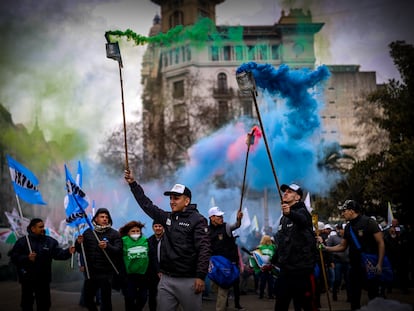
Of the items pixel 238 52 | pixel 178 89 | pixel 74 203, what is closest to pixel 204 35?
pixel 238 52

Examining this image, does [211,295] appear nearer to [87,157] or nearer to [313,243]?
[313,243]

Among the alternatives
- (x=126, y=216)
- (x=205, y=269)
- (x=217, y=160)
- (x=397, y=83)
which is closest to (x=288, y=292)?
(x=205, y=269)

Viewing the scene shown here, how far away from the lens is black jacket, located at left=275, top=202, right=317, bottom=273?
21.4ft

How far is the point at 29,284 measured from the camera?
28.6 feet

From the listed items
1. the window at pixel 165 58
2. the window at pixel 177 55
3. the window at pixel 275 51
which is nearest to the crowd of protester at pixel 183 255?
the window at pixel 177 55

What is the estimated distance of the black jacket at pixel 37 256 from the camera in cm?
873

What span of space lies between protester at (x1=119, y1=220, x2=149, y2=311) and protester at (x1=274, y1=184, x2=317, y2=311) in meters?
3.08

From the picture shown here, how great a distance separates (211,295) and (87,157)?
91.7 feet

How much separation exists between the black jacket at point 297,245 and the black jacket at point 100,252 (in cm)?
299

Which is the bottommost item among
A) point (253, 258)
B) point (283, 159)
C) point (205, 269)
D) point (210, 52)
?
point (253, 258)

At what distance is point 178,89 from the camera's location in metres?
53.2

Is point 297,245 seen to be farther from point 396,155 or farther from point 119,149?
point 119,149

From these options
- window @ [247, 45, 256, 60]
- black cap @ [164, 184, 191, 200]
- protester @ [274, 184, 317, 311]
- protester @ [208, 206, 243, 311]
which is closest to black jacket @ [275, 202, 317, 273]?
protester @ [274, 184, 317, 311]

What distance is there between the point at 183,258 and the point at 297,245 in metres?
1.45
